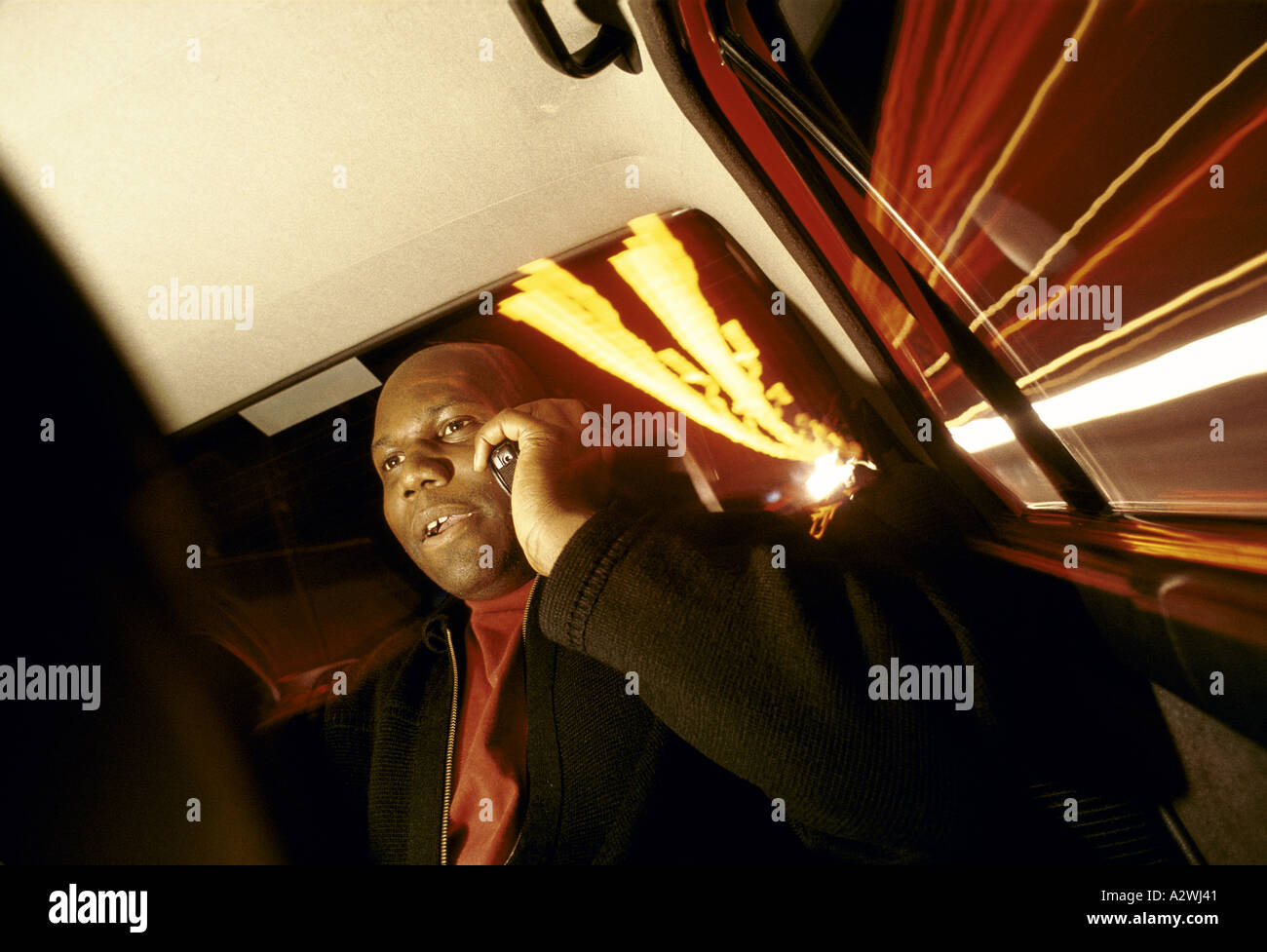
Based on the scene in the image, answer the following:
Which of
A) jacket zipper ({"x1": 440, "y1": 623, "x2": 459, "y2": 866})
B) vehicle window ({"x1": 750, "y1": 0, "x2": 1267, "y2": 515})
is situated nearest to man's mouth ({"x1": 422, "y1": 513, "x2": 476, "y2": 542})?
jacket zipper ({"x1": 440, "y1": 623, "x2": 459, "y2": 866})

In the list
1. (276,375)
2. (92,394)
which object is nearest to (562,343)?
(276,375)

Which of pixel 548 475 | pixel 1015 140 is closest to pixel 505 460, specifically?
pixel 548 475

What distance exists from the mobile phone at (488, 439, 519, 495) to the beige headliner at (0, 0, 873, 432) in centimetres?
51

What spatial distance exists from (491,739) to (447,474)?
0.75 m

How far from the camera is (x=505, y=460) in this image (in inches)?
53.4

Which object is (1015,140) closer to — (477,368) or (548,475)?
(548,475)

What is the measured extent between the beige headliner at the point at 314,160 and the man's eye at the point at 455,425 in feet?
1.10

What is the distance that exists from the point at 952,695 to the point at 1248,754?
14.1 inches

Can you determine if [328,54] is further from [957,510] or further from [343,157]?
[957,510]

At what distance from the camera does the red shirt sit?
4.40 ft

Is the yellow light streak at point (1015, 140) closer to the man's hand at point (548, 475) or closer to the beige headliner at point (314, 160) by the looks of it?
the beige headliner at point (314, 160)

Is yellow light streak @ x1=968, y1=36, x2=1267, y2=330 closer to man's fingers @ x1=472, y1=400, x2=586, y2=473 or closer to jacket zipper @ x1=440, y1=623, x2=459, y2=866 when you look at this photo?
man's fingers @ x1=472, y1=400, x2=586, y2=473

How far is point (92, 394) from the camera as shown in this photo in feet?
4.75

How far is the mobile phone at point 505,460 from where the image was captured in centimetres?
133
